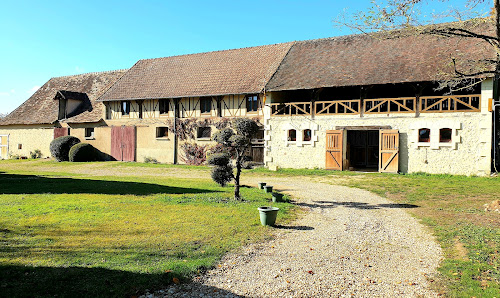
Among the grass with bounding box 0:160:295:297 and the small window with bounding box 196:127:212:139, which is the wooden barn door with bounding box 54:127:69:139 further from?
the grass with bounding box 0:160:295:297

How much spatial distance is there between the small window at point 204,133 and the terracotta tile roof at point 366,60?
5.04 m

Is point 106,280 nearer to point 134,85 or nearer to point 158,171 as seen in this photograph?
point 158,171

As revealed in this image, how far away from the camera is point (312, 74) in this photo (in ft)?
65.4

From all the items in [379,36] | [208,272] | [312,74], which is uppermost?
[312,74]

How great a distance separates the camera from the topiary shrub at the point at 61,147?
2497 centimetres

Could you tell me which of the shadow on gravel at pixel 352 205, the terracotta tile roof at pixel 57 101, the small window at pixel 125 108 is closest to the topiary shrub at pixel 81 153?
the terracotta tile roof at pixel 57 101

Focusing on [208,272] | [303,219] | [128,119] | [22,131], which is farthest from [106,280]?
[22,131]

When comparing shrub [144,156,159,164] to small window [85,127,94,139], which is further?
small window [85,127,94,139]

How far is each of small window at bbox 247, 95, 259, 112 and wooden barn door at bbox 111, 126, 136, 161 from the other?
8.25 meters

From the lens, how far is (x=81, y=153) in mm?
24734

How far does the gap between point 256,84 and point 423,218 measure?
1412 cm

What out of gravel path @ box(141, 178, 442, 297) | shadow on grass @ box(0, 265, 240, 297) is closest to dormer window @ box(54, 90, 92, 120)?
gravel path @ box(141, 178, 442, 297)

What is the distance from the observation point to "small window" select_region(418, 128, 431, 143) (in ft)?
56.7

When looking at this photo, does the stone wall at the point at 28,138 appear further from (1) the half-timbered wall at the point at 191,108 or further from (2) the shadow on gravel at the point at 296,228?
(2) the shadow on gravel at the point at 296,228
